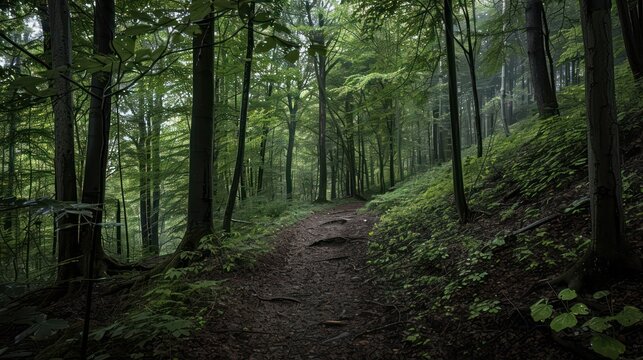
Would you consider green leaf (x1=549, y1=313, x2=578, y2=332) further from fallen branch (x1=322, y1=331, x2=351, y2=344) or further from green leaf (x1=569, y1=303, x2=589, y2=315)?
fallen branch (x1=322, y1=331, x2=351, y2=344)

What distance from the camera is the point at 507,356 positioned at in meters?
2.86

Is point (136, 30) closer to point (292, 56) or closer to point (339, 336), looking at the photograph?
point (292, 56)

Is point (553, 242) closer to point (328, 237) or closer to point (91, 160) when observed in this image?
point (328, 237)

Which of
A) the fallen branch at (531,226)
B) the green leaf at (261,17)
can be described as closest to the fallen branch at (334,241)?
the fallen branch at (531,226)

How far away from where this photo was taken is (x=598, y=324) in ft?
8.21

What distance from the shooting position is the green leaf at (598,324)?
247cm

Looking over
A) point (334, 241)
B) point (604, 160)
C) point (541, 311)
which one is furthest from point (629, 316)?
point (334, 241)

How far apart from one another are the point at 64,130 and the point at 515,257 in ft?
21.1

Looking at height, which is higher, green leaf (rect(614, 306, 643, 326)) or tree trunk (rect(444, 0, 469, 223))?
tree trunk (rect(444, 0, 469, 223))

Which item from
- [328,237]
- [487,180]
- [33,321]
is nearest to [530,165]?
[487,180]

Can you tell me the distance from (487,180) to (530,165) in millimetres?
1048

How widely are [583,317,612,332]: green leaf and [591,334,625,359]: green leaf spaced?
5 centimetres

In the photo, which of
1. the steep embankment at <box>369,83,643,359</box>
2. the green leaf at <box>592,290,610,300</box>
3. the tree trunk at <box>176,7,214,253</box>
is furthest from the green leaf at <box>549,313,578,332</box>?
the tree trunk at <box>176,7,214,253</box>

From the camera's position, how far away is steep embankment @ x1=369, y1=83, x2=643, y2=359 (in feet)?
9.29
